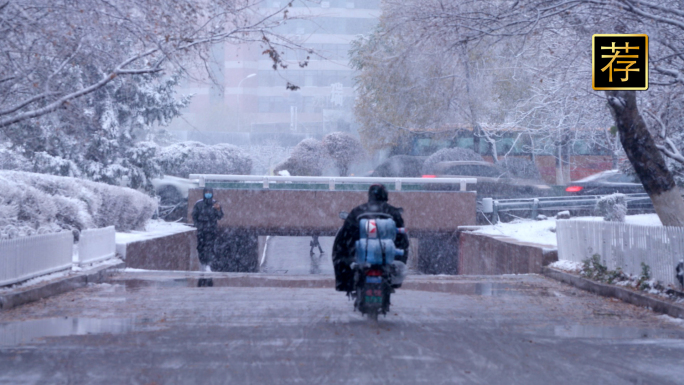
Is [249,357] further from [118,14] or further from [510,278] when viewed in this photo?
[510,278]

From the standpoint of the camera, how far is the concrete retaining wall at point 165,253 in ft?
53.3

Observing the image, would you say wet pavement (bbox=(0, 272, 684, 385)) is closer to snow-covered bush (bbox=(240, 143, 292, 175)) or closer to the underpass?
the underpass

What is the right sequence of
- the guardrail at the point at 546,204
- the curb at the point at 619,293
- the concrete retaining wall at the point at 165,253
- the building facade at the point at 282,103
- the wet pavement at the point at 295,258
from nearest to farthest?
the curb at the point at 619,293
the concrete retaining wall at the point at 165,253
the guardrail at the point at 546,204
the wet pavement at the point at 295,258
the building facade at the point at 282,103

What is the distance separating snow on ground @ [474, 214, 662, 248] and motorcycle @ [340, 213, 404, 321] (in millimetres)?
10409

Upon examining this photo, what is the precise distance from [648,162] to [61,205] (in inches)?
464

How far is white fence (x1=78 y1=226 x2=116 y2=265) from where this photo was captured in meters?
13.0

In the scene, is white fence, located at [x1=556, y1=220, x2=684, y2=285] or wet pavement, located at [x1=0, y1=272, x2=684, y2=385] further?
white fence, located at [x1=556, y1=220, x2=684, y2=285]

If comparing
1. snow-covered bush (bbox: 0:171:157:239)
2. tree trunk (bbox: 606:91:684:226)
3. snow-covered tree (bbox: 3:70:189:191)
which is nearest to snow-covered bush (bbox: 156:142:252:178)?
snow-covered tree (bbox: 3:70:189:191)

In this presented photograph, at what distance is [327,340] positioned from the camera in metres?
7.29

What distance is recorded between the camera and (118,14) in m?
9.88

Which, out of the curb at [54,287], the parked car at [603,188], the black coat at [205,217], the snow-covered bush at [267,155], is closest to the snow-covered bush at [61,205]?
the curb at [54,287]

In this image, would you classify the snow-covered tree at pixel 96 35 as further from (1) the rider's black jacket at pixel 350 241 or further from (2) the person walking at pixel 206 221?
(2) the person walking at pixel 206 221

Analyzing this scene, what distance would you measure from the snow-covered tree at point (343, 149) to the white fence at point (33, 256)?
21.6m

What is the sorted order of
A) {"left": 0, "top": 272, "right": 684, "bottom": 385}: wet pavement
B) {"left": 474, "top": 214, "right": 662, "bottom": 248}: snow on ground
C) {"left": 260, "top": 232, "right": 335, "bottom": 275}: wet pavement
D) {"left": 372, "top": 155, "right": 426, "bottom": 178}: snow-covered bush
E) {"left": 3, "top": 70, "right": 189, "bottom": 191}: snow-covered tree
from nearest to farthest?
1. {"left": 0, "top": 272, "right": 684, "bottom": 385}: wet pavement
2. {"left": 474, "top": 214, "right": 662, "bottom": 248}: snow on ground
3. {"left": 3, "top": 70, "right": 189, "bottom": 191}: snow-covered tree
4. {"left": 260, "top": 232, "right": 335, "bottom": 275}: wet pavement
5. {"left": 372, "top": 155, "right": 426, "bottom": 178}: snow-covered bush
